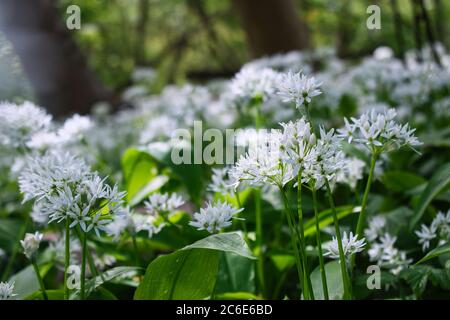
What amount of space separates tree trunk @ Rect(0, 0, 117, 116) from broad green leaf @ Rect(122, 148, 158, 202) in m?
3.19

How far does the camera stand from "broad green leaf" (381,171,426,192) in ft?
8.66

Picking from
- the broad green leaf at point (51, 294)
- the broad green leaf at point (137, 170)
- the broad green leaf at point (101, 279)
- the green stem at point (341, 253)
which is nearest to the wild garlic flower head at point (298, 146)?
the green stem at point (341, 253)

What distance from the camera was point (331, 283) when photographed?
1.87 meters

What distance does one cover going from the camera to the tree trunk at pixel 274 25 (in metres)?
5.92

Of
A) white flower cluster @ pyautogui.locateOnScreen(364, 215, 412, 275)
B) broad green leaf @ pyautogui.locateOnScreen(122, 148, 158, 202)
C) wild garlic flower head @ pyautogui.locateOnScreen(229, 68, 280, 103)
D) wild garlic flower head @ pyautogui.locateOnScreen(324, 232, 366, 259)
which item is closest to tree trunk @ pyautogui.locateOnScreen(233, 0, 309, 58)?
broad green leaf @ pyautogui.locateOnScreen(122, 148, 158, 202)

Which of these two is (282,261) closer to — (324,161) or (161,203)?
(161,203)

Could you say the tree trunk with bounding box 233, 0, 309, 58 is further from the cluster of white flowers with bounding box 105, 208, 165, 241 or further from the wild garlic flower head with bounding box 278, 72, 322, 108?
the wild garlic flower head with bounding box 278, 72, 322, 108

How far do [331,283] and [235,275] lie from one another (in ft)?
1.36

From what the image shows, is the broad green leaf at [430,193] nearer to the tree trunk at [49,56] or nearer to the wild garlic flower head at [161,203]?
the wild garlic flower head at [161,203]

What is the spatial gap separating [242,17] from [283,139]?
15.9 ft

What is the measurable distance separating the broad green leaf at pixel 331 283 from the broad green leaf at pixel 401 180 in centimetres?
81

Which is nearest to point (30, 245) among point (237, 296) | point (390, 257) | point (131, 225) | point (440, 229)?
point (131, 225)

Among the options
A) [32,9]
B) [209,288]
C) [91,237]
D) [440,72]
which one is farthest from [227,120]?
[32,9]
